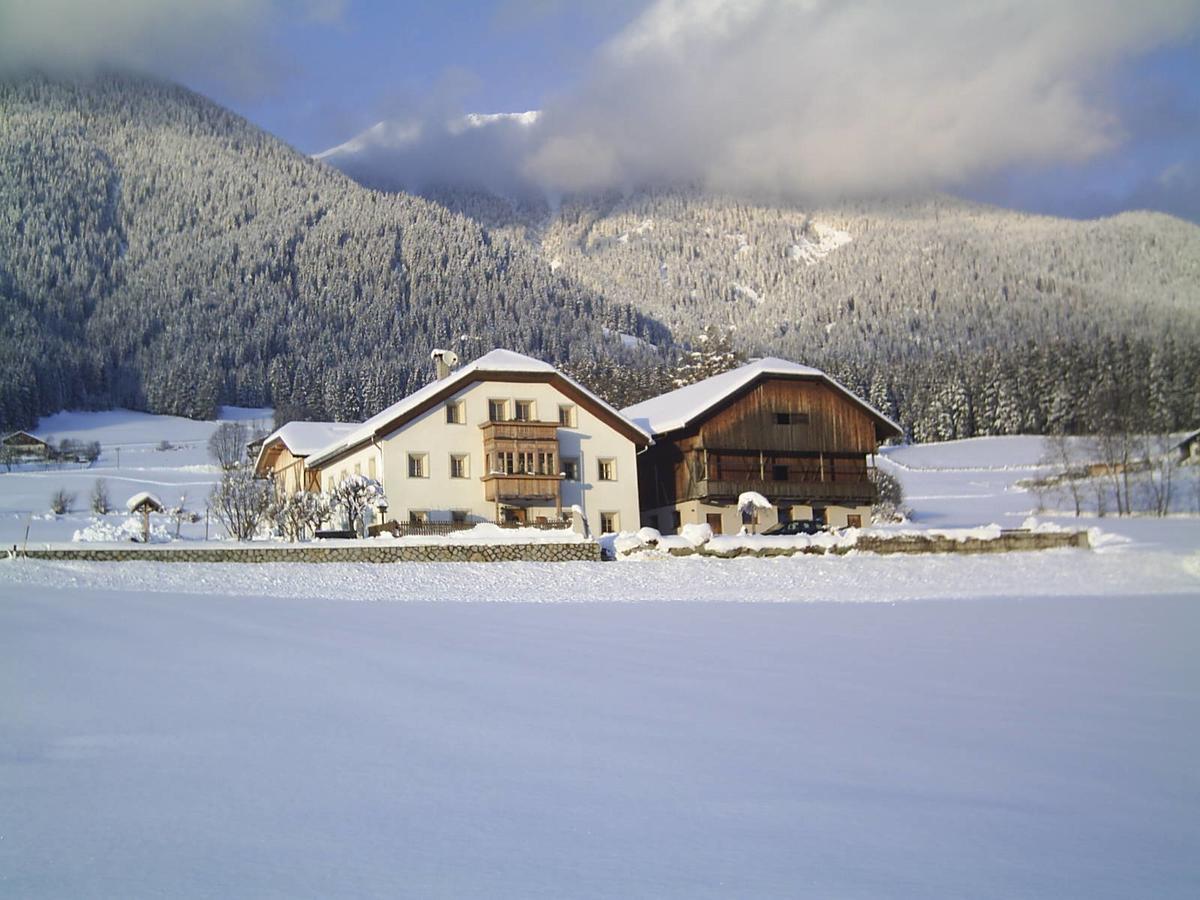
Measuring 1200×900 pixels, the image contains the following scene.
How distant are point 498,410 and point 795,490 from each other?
582 inches

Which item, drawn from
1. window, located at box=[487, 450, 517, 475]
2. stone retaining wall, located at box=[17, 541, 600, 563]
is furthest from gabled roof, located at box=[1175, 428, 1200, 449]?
stone retaining wall, located at box=[17, 541, 600, 563]

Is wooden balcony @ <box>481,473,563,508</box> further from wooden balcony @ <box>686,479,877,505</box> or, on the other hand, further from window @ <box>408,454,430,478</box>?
wooden balcony @ <box>686,479,877,505</box>

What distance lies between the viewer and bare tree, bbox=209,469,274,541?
4531 centimetres

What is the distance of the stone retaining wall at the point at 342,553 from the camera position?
32.8 meters

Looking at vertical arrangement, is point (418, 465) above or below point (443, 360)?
below

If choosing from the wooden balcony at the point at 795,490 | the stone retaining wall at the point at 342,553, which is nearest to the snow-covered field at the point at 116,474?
the stone retaining wall at the point at 342,553

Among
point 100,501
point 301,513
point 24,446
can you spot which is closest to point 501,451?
point 301,513

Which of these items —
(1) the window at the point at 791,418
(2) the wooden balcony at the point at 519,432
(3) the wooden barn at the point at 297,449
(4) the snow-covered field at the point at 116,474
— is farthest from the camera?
(4) the snow-covered field at the point at 116,474

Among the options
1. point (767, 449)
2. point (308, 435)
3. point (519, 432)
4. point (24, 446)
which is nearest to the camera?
point (519, 432)

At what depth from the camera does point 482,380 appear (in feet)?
159

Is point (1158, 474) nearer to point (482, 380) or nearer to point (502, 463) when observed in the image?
point (502, 463)

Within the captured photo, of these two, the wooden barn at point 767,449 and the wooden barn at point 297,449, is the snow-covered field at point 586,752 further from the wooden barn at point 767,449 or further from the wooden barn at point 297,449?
the wooden barn at point 297,449

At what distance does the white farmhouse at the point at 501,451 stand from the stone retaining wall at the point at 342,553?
10.8 m

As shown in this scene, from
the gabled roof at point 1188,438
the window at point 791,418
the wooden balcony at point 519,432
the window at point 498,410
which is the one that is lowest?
the gabled roof at point 1188,438
